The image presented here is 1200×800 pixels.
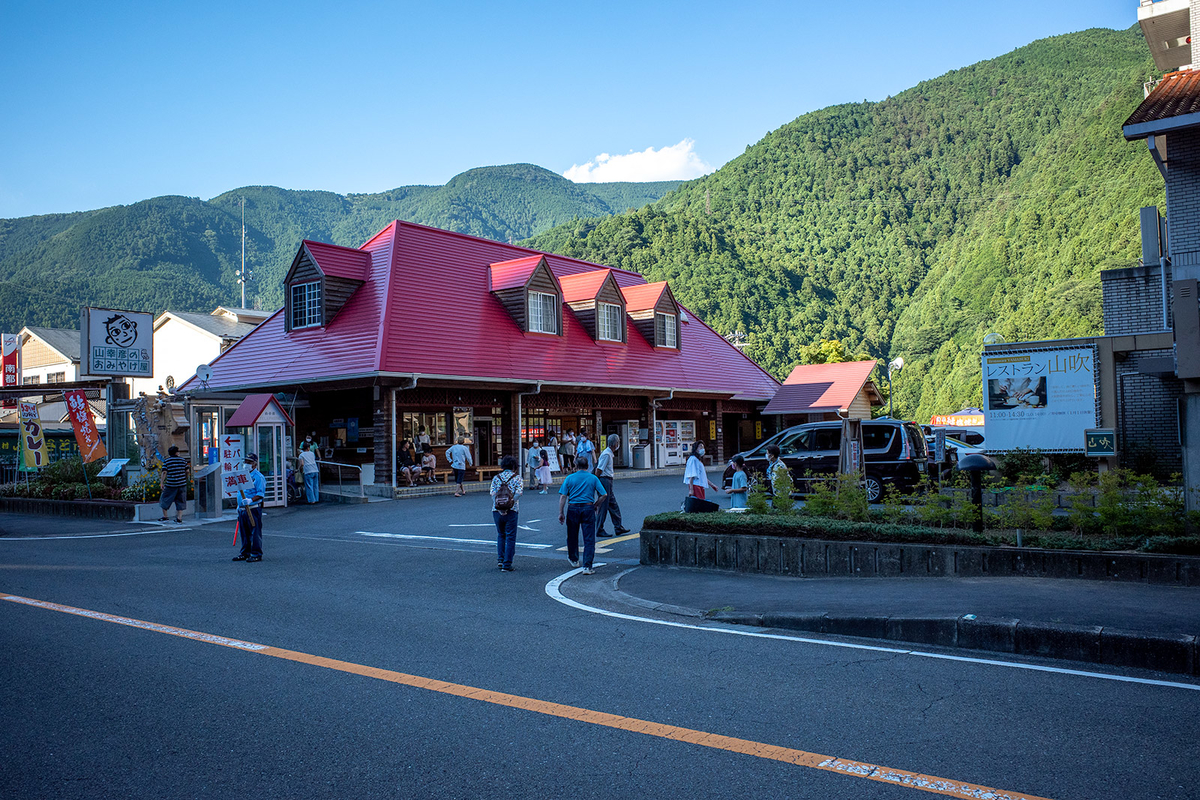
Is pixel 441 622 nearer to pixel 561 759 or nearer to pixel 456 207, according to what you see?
pixel 561 759

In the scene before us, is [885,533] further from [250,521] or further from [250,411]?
[250,411]

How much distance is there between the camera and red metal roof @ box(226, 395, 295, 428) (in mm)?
20297

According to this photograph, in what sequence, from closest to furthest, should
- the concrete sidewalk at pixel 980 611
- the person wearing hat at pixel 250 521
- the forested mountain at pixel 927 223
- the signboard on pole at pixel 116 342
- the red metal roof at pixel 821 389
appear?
the concrete sidewalk at pixel 980 611 → the person wearing hat at pixel 250 521 → the signboard on pole at pixel 116 342 → the red metal roof at pixel 821 389 → the forested mountain at pixel 927 223

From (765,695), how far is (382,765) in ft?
8.38

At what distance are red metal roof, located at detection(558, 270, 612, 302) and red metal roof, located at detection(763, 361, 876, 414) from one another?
1090 cm

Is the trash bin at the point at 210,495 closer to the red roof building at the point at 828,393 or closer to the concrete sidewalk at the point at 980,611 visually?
the concrete sidewalk at the point at 980,611

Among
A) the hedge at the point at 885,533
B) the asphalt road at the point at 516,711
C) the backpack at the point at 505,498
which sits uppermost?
the backpack at the point at 505,498

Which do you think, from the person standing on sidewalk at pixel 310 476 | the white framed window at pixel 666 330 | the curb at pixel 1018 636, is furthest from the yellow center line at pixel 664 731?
the white framed window at pixel 666 330

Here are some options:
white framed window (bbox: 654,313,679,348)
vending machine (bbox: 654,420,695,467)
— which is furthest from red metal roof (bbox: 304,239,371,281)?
vending machine (bbox: 654,420,695,467)

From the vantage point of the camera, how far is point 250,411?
2056cm

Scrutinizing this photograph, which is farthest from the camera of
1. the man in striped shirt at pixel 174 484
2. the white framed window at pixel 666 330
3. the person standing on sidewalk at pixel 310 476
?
the white framed window at pixel 666 330

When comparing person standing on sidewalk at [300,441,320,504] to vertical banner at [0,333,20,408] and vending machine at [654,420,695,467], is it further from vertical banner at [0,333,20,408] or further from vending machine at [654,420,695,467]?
vertical banner at [0,333,20,408]

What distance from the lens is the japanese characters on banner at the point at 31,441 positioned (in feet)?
75.8

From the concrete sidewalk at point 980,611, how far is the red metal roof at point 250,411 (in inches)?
532
